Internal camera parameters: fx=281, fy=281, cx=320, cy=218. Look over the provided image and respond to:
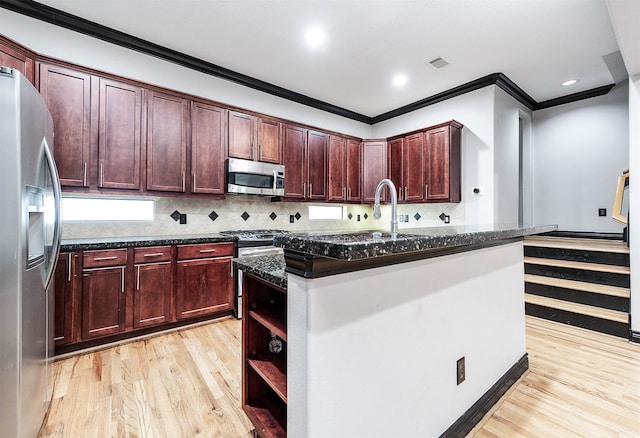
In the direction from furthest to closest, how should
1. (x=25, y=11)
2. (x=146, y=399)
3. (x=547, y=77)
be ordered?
(x=547, y=77) → (x=25, y=11) → (x=146, y=399)

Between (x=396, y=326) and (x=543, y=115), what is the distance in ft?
17.2

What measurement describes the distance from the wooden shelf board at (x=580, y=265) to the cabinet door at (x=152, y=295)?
419 centimetres

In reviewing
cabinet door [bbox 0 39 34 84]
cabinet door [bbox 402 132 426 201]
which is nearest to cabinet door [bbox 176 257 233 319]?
cabinet door [bbox 0 39 34 84]

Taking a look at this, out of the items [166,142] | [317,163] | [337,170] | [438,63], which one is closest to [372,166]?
[337,170]

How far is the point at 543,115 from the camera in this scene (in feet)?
15.0

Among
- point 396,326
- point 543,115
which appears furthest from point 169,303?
point 543,115

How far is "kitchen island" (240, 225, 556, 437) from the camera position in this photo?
35.1 inches

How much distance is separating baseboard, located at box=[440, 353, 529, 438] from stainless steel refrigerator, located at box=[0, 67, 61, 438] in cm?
192

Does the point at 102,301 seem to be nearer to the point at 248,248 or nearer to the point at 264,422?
the point at 248,248

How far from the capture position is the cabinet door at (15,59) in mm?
2047

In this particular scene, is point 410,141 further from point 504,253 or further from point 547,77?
point 504,253

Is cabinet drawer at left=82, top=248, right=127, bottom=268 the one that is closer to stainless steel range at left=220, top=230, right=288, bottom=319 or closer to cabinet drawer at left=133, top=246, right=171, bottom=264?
cabinet drawer at left=133, top=246, right=171, bottom=264

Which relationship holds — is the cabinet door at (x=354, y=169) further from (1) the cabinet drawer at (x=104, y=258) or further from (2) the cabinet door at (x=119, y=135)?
(1) the cabinet drawer at (x=104, y=258)

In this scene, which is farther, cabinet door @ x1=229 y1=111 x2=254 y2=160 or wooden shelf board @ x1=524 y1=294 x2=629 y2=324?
cabinet door @ x1=229 y1=111 x2=254 y2=160
